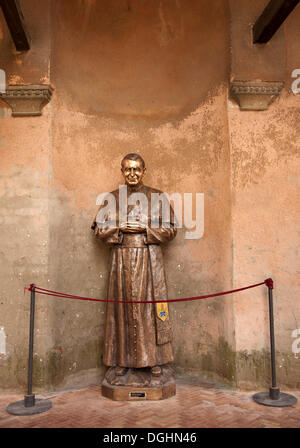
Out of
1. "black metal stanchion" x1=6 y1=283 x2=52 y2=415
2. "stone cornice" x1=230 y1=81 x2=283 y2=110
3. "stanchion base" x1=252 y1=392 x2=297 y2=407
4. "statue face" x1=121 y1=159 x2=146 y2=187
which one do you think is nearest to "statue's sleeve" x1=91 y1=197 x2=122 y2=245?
"statue face" x1=121 y1=159 x2=146 y2=187

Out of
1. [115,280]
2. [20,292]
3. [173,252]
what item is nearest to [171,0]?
[173,252]

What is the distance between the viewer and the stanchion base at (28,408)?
4.04 m

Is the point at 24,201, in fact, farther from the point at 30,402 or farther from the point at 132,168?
the point at 30,402

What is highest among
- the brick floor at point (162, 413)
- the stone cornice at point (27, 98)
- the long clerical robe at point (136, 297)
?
the stone cornice at point (27, 98)

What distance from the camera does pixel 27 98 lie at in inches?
191

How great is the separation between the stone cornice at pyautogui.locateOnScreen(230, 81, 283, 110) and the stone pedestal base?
10.8 ft

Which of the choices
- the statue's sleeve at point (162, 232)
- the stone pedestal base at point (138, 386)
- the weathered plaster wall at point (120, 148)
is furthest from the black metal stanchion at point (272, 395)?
the statue's sleeve at point (162, 232)

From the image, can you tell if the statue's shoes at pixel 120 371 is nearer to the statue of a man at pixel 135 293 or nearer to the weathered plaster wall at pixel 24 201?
the statue of a man at pixel 135 293

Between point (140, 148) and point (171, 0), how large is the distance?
2.09 meters

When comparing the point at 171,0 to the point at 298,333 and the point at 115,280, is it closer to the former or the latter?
the point at 115,280

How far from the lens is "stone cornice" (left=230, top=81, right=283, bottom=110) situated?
191 inches

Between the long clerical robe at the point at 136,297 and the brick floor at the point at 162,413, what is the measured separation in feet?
1.54

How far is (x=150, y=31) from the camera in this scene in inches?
225

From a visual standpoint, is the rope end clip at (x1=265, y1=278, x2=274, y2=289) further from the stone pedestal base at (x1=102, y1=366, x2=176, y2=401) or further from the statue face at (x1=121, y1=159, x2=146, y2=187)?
the statue face at (x1=121, y1=159, x2=146, y2=187)
